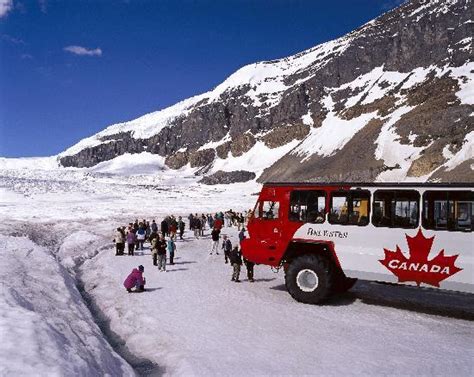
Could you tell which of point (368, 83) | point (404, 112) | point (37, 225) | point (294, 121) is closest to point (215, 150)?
point (294, 121)

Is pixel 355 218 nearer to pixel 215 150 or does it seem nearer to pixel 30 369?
pixel 30 369

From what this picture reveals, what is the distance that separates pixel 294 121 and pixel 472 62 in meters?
65.3

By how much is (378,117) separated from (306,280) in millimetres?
116375

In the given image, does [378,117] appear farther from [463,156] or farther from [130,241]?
[130,241]

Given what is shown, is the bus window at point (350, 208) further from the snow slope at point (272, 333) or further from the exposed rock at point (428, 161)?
the exposed rock at point (428, 161)

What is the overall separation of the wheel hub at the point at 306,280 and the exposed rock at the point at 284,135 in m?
149

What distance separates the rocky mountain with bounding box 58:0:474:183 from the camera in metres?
93.9

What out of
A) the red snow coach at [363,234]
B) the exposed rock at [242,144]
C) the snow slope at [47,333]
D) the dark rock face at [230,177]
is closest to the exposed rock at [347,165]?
the dark rock face at [230,177]

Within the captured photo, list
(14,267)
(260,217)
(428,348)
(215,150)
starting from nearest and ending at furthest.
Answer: (428,348) → (260,217) → (14,267) → (215,150)

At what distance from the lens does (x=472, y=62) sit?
12244 centimetres

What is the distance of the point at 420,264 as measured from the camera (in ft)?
39.0

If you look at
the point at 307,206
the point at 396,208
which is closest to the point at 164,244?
the point at 307,206

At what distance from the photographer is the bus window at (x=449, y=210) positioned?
1117 centimetres

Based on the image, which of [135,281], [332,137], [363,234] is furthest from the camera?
[332,137]
